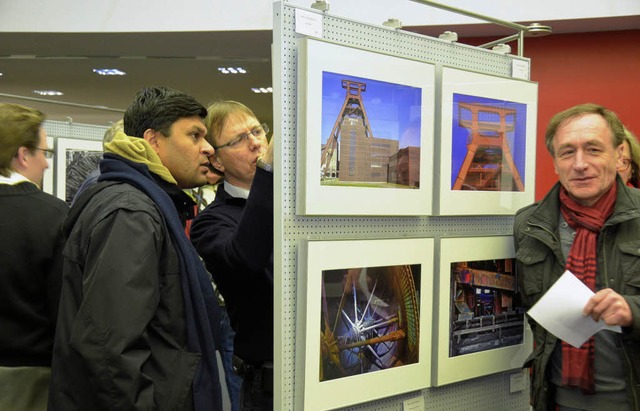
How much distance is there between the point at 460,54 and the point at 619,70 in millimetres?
3807

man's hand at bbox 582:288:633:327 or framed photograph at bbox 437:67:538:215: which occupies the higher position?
framed photograph at bbox 437:67:538:215

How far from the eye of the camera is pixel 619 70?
564 centimetres

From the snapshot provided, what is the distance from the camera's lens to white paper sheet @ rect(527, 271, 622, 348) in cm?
202

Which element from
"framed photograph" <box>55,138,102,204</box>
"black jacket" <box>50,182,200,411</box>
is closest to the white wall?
"framed photograph" <box>55,138,102,204</box>

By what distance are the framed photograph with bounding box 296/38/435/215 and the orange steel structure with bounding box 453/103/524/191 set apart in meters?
0.21

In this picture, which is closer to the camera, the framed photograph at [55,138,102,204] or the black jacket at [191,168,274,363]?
the black jacket at [191,168,274,363]

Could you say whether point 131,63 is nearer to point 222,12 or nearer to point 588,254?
point 222,12

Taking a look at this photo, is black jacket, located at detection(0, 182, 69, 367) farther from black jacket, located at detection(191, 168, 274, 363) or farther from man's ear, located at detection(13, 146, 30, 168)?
black jacket, located at detection(191, 168, 274, 363)

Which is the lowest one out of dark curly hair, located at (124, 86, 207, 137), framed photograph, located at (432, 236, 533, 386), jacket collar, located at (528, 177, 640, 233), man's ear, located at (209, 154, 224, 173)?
framed photograph, located at (432, 236, 533, 386)

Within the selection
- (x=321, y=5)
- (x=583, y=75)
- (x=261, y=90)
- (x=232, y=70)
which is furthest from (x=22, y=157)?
(x=261, y=90)

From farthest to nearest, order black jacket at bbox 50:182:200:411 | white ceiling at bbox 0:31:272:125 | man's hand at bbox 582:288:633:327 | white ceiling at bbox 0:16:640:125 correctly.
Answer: white ceiling at bbox 0:31:272:125 → white ceiling at bbox 0:16:640:125 → man's hand at bbox 582:288:633:327 → black jacket at bbox 50:182:200:411

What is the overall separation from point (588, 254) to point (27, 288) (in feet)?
6.87

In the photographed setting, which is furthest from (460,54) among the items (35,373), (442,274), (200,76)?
(200,76)

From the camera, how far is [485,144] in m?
2.59
